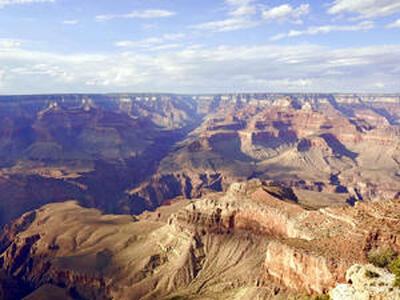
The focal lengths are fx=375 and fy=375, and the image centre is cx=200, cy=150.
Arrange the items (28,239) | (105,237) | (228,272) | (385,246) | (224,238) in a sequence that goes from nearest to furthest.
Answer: (385,246) → (228,272) → (224,238) → (105,237) → (28,239)

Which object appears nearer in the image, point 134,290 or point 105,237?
point 134,290

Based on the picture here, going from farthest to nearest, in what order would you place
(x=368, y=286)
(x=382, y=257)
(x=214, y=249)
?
(x=214, y=249) → (x=382, y=257) → (x=368, y=286)

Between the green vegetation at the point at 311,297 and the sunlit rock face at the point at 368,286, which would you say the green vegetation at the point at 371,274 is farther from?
the green vegetation at the point at 311,297

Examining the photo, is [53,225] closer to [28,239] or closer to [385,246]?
[28,239]

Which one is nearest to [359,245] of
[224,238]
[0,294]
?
[224,238]

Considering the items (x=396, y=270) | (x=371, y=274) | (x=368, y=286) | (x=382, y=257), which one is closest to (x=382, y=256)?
(x=382, y=257)

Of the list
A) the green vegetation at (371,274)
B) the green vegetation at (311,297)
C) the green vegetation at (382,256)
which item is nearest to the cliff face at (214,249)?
the green vegetation at (382,256)

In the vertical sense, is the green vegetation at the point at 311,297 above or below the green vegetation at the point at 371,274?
below

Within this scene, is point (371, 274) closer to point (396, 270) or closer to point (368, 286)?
point (368, 286)

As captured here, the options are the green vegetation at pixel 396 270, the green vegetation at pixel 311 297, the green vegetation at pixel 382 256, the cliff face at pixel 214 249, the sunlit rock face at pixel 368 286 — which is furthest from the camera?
the cliff face at pixel 214 249
